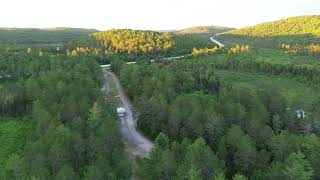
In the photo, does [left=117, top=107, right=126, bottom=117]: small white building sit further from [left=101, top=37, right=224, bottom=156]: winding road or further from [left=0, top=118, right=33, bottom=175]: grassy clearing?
[left=0, top=118, right=33, bottom=175]: grassy clearing

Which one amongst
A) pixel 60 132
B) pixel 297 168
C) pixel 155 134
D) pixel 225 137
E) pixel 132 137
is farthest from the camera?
pixel 132 137

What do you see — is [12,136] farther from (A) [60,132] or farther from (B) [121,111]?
(A) [60,132]

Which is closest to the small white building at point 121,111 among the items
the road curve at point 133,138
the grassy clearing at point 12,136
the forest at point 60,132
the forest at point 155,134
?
the road curve at point 133,138

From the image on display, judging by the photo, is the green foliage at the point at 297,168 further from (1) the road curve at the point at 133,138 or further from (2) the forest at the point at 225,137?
(1) the road curve at the point at 133,138

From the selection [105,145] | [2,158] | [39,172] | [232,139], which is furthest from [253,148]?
[2,158]

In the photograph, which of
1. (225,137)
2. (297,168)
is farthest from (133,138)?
(297,168)

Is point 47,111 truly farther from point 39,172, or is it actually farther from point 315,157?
point 315,157

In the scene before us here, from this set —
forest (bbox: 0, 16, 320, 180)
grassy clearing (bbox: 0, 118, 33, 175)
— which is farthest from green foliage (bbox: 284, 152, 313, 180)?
grassy clearing (bbox: 0, 118, 33, 175)

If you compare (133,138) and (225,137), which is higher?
(225,137)
